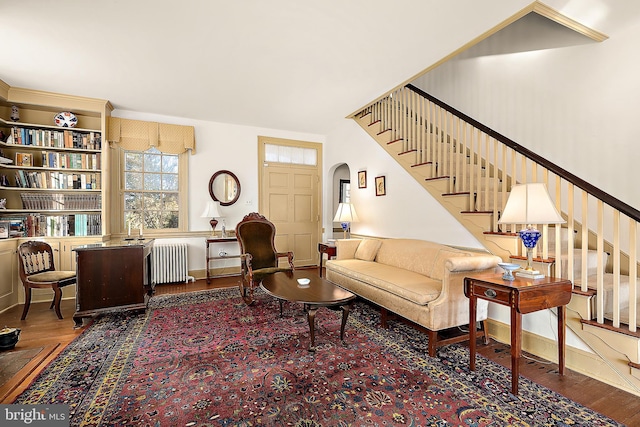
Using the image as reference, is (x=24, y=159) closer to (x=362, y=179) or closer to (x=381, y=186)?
(x=362, y=179)

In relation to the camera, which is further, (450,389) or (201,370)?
(201,370)

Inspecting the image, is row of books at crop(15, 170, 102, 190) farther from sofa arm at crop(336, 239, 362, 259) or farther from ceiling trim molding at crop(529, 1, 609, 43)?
ceiling trim molding at crop(529, 1, 609, 43)

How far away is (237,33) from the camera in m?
2.58

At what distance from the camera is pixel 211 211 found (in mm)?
4805

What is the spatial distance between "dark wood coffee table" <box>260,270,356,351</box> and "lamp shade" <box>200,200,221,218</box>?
2.06 m

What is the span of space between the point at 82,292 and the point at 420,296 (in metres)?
3.51

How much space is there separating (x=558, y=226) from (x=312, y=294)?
206 centimetres

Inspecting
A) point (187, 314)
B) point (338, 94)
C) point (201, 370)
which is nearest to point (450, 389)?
point (201, 370)

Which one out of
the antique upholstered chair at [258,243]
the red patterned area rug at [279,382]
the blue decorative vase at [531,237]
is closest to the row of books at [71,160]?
the antique upholstered chair at [258,243]

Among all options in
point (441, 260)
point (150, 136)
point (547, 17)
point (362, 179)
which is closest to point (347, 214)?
point (362, 179)

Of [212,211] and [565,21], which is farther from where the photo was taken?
[212,211]

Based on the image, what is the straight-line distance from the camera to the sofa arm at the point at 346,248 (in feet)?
13.8

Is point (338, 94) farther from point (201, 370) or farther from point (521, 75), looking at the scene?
point (201, 370)

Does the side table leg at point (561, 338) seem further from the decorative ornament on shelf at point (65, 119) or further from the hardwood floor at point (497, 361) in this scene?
the decorative ornament on shelf at point (65, 119)
